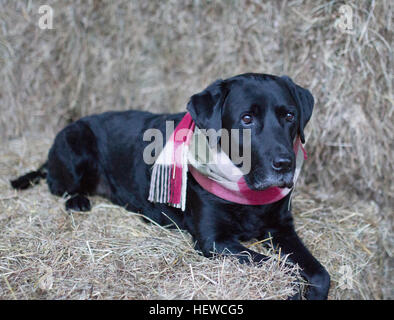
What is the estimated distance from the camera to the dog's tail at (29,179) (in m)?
3.75

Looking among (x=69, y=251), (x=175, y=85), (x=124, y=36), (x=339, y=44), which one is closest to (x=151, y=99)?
(x=175, y=85)

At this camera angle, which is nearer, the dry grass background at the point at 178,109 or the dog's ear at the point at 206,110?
the dry grass background at the point at 178,109

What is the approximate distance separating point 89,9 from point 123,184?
2.29 metres

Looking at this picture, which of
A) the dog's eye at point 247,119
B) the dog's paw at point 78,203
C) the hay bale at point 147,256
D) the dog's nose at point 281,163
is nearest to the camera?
the hay bale at point 147,256

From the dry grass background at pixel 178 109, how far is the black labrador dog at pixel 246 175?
0.15 m

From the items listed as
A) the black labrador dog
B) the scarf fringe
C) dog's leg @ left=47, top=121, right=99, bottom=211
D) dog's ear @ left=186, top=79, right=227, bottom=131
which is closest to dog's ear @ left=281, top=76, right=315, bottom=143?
the black labrador dog

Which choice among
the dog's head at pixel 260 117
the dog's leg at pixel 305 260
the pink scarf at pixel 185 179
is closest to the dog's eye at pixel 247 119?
the dog's head at pixel 260 117

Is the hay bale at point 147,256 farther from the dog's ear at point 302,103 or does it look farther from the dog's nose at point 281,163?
the dog's ear at point 302,103

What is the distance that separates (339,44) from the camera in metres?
3.67

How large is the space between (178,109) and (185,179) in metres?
1.96

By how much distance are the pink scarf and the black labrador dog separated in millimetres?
63

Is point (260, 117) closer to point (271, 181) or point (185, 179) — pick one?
point (271, 181)

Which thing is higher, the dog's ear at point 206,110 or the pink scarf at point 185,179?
the dog's ear at point 206,110

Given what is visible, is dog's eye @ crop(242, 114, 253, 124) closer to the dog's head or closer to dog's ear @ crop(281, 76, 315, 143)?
the dog's head
